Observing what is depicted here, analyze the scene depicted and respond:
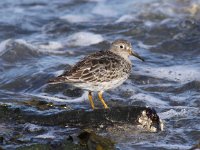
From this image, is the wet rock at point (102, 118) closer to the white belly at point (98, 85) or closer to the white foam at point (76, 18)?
the white belly at point (98, 85)

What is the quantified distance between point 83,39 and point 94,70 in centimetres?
465

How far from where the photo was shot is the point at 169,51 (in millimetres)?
11352

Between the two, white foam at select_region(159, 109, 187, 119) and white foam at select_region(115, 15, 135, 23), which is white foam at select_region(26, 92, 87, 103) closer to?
white foam at select_region(159, 109, 187, 119)

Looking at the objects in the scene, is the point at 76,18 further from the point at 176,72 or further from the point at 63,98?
the point at 63,98

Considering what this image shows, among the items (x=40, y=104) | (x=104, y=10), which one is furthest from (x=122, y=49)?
(x=104, y=10)

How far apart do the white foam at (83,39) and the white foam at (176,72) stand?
2.01 meters

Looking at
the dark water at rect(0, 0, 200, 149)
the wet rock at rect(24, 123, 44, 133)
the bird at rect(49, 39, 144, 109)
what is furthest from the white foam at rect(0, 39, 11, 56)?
the wet rock at rect(24, 123, 44, 133)

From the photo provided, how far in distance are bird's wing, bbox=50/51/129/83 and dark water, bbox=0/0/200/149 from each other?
512mm

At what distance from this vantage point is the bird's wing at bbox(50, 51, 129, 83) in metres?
7.36

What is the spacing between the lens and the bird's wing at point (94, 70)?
24.1ft

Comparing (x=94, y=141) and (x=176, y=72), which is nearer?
(x=94, y=141)

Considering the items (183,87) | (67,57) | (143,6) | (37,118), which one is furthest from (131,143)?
(143,6)

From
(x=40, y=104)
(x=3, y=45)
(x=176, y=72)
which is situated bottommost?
(x=40, y=104)

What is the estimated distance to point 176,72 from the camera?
396 inches
